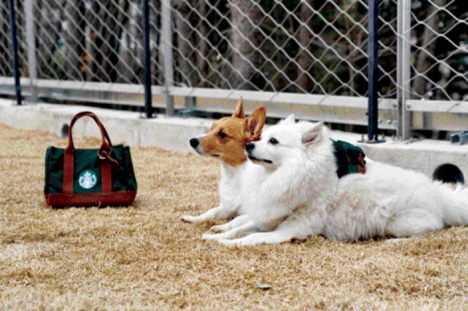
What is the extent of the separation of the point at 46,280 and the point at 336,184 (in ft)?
3.86

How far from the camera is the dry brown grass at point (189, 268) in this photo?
75.1 inches

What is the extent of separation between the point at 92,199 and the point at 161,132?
192 centimetres

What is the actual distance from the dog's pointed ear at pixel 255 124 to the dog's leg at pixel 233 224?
347mm

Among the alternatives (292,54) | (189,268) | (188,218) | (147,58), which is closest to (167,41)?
(147,58)

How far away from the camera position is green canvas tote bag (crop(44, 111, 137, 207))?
3127 millimetres

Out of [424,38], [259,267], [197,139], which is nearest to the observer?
[259,267]

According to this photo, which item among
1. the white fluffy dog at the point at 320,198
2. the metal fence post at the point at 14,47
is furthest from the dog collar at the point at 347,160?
the metal fence post at the point at 14,47

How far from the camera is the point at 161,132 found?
504 cm

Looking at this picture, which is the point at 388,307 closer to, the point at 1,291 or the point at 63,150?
the point at 1,291

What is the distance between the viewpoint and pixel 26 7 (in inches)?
264

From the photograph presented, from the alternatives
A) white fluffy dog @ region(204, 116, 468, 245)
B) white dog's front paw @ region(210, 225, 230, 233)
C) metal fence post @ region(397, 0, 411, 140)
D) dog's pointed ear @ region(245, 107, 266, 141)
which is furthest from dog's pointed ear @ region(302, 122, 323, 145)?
metal fence post @ region(397, 0, 411, 140)

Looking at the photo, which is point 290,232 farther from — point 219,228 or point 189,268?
point 189,268

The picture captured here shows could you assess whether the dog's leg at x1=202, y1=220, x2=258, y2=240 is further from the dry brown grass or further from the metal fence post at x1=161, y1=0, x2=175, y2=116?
the metal fence post at x1=161, y1=0, x2=175, y2=116

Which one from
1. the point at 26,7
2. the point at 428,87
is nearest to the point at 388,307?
the point at 428,87
